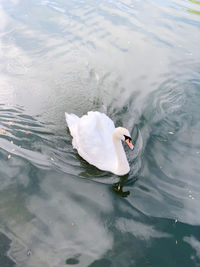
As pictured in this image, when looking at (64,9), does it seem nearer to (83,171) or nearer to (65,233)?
(83,171)

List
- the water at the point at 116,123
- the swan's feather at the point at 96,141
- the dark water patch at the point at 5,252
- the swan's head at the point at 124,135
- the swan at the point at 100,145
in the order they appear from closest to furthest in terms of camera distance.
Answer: the dark water patch at the point at 5,252 → the water at the point at 116,123 → the swan's head at the point at 124,135 → the swan at the point at 100,145 → the swan's feather at the point at 96,141

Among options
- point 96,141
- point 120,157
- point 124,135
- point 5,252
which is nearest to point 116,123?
point 96,141

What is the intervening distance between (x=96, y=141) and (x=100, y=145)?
116mm

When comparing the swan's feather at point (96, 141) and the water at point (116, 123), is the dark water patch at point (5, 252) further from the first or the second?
the swan's feather at point (96, 141)

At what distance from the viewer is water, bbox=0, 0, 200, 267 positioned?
496 cm

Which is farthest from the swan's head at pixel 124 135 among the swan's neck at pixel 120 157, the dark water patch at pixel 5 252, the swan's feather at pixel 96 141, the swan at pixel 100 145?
the dark water patch at pixel 5 252

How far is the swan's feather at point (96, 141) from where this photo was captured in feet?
20.3

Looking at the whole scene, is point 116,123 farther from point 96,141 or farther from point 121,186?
point 121,186

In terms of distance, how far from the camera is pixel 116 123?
7.64 m

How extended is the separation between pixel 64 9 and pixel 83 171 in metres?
9.38

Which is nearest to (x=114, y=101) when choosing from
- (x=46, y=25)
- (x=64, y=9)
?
(x=46, y=25)

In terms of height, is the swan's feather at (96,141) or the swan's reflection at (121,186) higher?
the swan's feather at (96,141)

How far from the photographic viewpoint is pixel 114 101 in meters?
8.34

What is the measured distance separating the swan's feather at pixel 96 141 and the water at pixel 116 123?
21 cm
